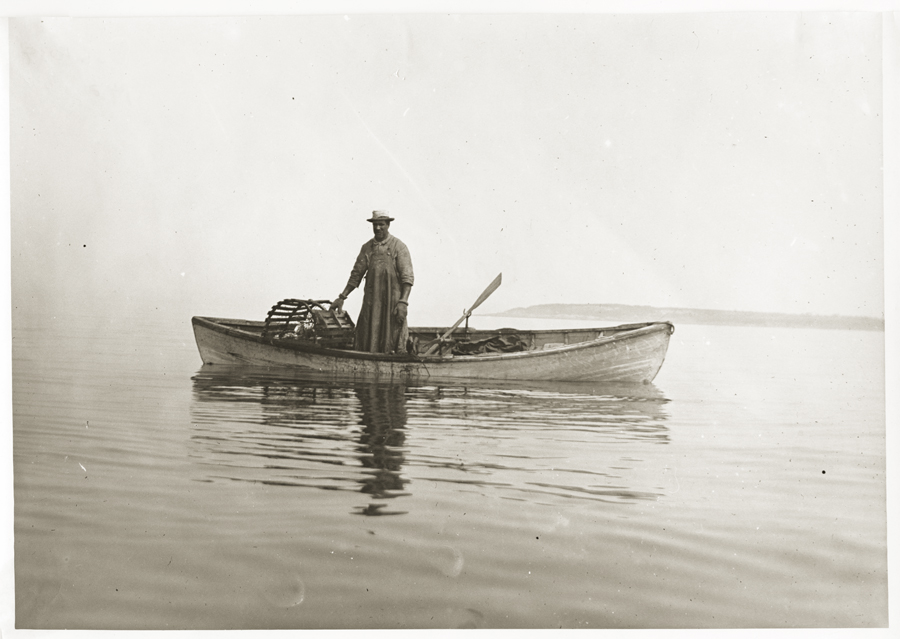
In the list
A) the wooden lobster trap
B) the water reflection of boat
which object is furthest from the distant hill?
the wooden lobster trap

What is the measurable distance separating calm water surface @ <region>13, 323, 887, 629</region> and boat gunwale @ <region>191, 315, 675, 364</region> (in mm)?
142

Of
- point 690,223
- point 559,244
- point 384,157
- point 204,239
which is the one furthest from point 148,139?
point 690,223

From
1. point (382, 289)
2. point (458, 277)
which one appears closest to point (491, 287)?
point (458, 277)

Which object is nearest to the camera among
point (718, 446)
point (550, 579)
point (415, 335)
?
point (550, 579)

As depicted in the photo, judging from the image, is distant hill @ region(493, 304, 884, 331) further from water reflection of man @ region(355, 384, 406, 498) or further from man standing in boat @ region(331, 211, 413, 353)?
water reflection of man @ region(355, 384, 406, 498)

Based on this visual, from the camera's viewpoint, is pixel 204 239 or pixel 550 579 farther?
pixel 204 239

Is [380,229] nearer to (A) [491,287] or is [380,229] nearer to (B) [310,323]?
(A) [491,287]

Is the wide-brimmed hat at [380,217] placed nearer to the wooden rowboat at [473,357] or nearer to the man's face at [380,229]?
the man's face at [380,229]

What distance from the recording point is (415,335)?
3.46 m

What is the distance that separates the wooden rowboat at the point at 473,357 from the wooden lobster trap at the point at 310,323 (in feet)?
0.16

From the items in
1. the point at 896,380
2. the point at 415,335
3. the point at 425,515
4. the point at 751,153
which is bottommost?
the point at 425,515

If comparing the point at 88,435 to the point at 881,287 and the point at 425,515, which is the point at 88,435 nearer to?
the point at 425,515

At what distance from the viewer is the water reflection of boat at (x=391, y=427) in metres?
2.88

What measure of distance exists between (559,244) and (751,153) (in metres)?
1.02
